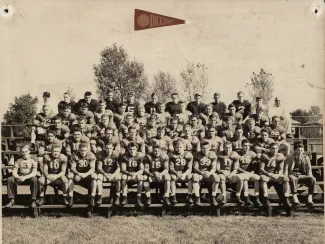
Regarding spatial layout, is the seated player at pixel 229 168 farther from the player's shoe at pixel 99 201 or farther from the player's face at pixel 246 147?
the player's shoe at pixel 99 201

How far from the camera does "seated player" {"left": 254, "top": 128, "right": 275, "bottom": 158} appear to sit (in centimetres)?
709

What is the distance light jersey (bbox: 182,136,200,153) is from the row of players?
9cm

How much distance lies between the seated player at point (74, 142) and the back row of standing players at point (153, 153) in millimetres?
18

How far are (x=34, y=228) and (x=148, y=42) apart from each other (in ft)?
12.9

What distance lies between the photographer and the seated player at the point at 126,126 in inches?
288

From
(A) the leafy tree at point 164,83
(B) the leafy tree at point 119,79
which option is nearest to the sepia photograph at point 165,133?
(A) the leafy tree at point 164,83

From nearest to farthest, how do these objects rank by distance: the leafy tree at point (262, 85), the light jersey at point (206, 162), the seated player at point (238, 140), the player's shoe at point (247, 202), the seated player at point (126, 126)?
the player's shoe at point (247, 202) → the light jersey at point (206, 162) → the seated player at point (238, 140) → the seated player at point (126, 126) → the leafy tree at point (262, 85)

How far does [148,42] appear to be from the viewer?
737cm

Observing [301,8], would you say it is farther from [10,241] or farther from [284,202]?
[10,241]

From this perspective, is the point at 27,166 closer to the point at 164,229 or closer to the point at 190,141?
the point at 164,229

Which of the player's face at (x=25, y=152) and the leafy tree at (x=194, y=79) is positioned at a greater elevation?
the leafy tree at (x=194, y=79)

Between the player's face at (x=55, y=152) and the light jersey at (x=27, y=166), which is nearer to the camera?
the light jersey at (x=27, y=166)

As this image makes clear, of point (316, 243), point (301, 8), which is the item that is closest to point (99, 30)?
point (301, 8)

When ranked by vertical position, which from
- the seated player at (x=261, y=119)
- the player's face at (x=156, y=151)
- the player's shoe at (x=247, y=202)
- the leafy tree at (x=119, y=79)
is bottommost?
the player's shoe at (x=247, y=202)
